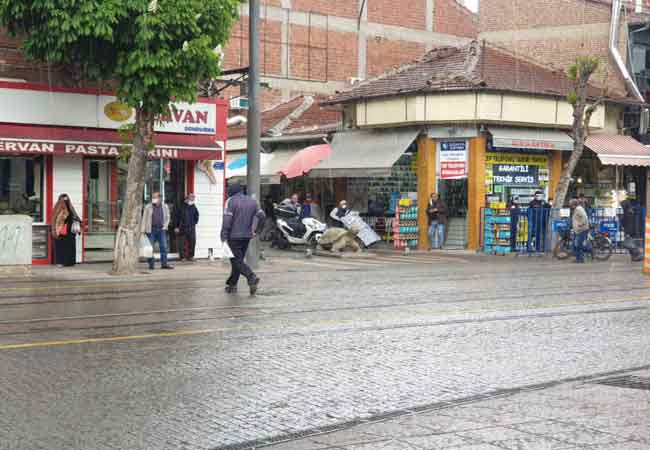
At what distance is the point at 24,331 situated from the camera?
431 inches

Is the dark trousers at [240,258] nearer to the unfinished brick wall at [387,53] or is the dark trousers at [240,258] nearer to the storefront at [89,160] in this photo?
the storefront at [89,160]

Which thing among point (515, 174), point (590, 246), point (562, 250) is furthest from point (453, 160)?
point (590, 246)

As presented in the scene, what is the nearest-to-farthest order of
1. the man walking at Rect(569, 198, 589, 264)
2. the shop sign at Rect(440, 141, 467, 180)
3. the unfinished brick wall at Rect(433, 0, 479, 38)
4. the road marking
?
the road marking, the man walking at Rect(569, 198, 589, 264), the shop sign at Rect(440, 141, 467, 180), the unfinished brick wall at Rect(433, 0, 479, 38)

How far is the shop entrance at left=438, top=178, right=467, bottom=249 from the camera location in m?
29.4

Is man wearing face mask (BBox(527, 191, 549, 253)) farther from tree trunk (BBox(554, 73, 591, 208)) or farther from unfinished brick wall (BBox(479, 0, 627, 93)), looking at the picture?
unfinished brick wall (BBox(479, 0, 627, 93))

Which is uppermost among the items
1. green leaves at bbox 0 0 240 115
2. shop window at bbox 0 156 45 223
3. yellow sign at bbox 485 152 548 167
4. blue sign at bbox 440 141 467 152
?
green leaves at bbox 0 0 240 115

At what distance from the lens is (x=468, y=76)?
29.3 m

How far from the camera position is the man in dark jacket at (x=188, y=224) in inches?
921

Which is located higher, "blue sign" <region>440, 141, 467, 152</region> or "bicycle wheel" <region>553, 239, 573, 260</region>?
"blue sign" <region>440, 141, 467, 152</region>

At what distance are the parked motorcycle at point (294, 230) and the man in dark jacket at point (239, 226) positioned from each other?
12910mm

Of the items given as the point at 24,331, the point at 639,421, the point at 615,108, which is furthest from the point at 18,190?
the point at 615,108

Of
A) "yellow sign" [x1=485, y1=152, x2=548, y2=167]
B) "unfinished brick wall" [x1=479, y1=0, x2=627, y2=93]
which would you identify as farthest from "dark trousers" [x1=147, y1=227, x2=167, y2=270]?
"unfinished brick wall" [x1=479, y1=0, x2=627, y2=93]

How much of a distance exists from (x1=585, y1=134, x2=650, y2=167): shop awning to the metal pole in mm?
14572

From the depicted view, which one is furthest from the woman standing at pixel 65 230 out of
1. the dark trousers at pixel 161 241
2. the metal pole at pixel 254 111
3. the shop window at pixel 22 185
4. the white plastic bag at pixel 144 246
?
the metal pole at pixel 254 111
